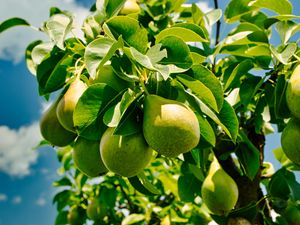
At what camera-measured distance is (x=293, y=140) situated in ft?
3.09

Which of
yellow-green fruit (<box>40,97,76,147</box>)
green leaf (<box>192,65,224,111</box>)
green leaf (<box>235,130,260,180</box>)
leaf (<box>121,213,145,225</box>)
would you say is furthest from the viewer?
leaf (<box>121,213,145,225</box>)

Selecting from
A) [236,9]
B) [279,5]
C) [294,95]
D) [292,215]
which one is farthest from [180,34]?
[292,215]

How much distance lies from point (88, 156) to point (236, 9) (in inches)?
38.2

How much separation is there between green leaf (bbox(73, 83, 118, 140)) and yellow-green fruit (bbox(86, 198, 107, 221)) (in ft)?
5.21

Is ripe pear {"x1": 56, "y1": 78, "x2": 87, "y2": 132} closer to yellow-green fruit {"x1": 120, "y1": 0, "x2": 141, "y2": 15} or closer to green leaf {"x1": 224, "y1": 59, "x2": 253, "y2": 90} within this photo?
green leaf {"x1": 224, "y1": 59, "x2": 253, "y2": 90}

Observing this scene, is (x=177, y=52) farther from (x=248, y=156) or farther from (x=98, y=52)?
(x=248, y=156)

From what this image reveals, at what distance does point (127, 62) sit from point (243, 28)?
0.62 meters

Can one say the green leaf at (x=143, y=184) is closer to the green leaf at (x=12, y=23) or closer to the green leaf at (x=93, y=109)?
the green leaf at (x=93, y=109)

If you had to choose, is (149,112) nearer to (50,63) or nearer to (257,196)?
(50,63)

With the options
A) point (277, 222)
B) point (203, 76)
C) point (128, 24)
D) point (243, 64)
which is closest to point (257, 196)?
point (277, 222)

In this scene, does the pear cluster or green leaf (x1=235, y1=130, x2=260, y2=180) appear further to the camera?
green leaf (x1=235, y1=130, x2=260, y2=180)

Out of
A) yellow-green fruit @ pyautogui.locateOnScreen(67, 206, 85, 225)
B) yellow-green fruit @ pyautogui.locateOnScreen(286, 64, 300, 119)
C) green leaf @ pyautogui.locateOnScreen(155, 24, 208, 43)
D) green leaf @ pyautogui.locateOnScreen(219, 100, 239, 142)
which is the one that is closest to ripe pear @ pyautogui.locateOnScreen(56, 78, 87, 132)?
green leaf @ pyautogui.locateOnScreen(155, 24, 208, 43)

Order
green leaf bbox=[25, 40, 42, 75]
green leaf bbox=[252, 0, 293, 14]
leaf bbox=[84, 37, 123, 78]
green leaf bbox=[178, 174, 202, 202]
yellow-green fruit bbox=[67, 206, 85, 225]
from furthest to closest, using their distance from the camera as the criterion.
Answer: yellow-green fruit bbox=[67, 206, 85, 225] → green leaf bbox=[178, 174, 202, 202] → green leaf bbox=[25, 40, 42, 75] → green leaf bbox=[252, 0, 293, 14] → leaf bbox=[84, 37, 123, 78]

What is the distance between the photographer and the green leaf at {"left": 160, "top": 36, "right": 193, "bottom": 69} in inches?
31.4
